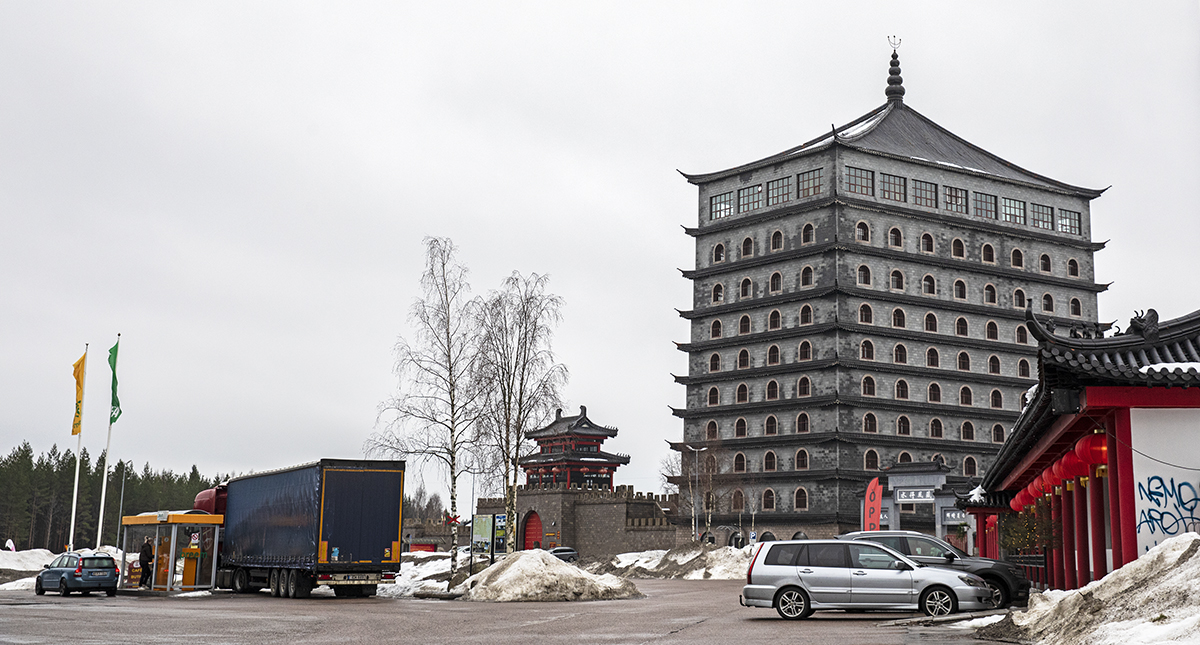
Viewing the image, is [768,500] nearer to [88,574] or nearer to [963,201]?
[963,201]

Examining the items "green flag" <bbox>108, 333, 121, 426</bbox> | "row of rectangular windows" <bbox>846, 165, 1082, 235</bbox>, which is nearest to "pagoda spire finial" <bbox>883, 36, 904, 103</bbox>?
"row of rectangular windows" <bbox>846, 165, 1082, 235</bbox>

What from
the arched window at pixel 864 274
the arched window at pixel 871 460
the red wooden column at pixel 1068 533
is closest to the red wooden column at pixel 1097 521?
the red wooden column at pixel 1068 533

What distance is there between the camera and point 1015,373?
74500 millimetres

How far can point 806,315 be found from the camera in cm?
7088

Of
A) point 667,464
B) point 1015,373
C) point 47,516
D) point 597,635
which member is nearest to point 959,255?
point 1015,373

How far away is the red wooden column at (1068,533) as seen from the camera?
2416cm

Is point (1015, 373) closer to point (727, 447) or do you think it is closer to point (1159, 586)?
point (727, 447)

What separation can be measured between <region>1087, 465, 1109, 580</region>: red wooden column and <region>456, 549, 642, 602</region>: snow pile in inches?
530

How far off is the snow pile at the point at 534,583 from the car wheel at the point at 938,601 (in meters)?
11.5

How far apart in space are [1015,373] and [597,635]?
64.8 meters

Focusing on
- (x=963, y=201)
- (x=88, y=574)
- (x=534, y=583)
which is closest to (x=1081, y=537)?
(x=534, y=583)

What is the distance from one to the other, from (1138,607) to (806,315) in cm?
5997

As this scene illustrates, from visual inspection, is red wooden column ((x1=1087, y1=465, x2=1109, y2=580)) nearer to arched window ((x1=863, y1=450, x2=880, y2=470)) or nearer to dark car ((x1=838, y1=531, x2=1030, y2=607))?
dark car ((x1=838, y1=531, x2=1030, y2=607))

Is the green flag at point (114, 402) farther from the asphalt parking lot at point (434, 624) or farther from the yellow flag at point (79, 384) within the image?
the asphalt parking lot at point (434, 624)
